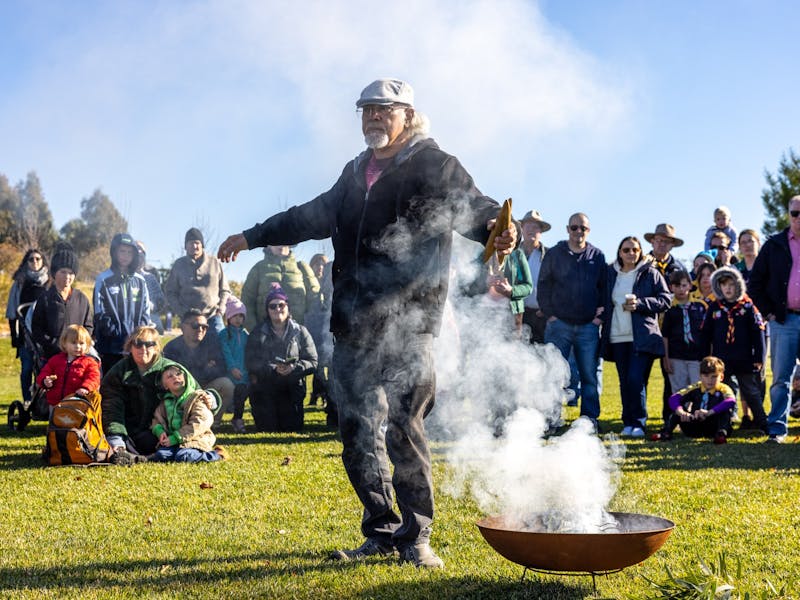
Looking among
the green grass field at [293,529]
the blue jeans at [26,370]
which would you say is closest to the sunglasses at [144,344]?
the green grass field at [293,529]

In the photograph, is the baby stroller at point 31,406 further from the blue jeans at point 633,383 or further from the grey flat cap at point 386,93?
the grey flat cap at point 386,93

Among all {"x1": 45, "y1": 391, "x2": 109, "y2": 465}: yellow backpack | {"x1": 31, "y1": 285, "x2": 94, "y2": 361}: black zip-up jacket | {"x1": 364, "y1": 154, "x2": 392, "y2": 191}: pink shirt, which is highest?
{"x1": 364, "y1": 154, "x2": 392, "y2": 191}: pink shirt

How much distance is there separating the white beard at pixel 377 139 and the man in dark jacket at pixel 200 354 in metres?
6.80

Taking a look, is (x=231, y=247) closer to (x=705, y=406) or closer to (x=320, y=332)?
(x=705, y=406)

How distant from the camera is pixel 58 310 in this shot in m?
10.5

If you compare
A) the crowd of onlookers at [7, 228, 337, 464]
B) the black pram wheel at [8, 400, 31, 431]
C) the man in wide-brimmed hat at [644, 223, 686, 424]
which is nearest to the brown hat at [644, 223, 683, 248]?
the man in wide-brimmed hat at [644, 223, 686, 424]

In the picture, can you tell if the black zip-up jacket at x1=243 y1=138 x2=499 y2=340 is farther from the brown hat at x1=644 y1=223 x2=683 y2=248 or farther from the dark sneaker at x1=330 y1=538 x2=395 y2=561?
the brown hat at x1=644 y1=223 x2=683 y2=248

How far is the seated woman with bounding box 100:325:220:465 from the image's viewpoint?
8.38 metres

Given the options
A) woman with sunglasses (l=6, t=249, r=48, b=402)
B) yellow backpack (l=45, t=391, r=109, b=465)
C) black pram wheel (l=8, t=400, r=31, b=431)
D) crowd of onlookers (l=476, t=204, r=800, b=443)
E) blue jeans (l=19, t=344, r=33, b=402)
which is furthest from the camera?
blue jeans (l=19, t=344, r=33, b=402)

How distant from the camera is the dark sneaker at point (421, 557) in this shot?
4152 mm

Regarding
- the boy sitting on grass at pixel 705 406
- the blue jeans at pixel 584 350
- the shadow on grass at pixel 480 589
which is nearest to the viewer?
the shadow on grass at pixel 480 589

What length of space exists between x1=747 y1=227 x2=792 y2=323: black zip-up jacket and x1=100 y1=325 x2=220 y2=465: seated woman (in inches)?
220

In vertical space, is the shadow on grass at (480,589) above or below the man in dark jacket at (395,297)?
below

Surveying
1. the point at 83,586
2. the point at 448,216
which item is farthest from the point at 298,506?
the point at 448,216
